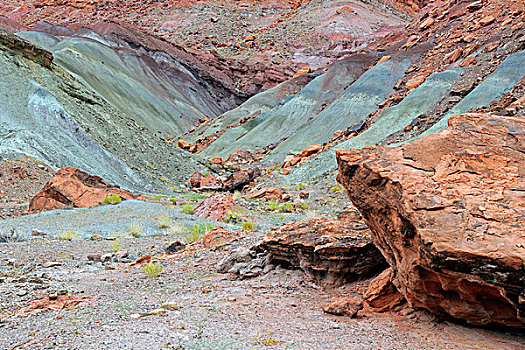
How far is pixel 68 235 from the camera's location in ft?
27.7

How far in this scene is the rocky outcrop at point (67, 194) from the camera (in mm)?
11273

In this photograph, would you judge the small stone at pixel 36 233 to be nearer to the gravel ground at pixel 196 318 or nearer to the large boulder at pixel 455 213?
the gravel ground at pixel 196 318

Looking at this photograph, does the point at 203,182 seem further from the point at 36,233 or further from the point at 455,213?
the point at 455,213

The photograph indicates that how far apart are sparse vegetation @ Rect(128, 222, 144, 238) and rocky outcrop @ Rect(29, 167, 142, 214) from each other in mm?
2613

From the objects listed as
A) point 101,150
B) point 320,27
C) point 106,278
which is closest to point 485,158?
point 106,278

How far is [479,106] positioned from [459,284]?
16.4 meters

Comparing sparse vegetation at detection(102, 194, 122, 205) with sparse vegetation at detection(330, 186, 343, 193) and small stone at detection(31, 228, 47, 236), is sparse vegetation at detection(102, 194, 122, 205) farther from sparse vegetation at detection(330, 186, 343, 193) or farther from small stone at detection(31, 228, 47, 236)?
sparse vegetation at detection(330, 186, 343, 193)

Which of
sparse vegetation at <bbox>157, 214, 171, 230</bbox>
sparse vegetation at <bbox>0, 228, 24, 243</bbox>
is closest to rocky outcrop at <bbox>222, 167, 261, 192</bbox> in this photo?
sparse vegetation at <bbox>157, 214, 171, 230</bbox>

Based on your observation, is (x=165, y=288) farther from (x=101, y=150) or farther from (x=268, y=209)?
(x=101, y=150)

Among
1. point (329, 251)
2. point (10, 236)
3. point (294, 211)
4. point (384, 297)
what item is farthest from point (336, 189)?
point (384, 297)

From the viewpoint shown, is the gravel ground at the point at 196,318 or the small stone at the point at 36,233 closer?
the gravel ground at the point at 196,318

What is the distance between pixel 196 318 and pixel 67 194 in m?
9.19

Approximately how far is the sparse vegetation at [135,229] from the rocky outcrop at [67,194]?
2.61 meters

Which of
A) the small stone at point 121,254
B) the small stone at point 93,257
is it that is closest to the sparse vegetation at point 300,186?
the small stone at point 121,254
